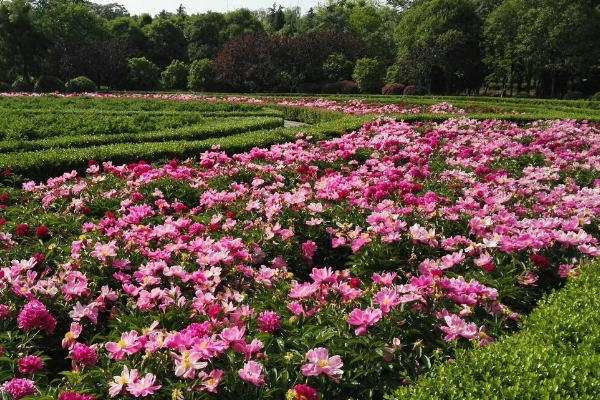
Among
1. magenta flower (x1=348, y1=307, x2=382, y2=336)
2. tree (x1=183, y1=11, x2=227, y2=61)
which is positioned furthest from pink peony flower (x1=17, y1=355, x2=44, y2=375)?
tree (x1=183, y1=11, x2=227, y2=61)

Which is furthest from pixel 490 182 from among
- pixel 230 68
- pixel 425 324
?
pixel 230 68

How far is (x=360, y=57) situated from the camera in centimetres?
4288

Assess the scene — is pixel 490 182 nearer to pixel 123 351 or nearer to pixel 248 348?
pixel 248 348

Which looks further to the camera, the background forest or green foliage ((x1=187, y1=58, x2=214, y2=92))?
green foliage ((x1=187, y1=58, x2=214, y2=92))

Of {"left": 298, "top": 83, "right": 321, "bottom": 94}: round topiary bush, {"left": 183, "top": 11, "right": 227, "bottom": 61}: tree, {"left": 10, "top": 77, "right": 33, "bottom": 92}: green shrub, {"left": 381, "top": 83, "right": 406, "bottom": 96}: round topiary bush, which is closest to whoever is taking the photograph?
{"left": 381, "top": 83, "right": 406, "bottom": 96}: round topiary bush

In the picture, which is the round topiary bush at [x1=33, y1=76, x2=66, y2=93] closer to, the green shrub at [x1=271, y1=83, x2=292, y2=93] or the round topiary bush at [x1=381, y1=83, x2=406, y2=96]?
the green shrub at [x1=271, y1=83, x2=292, y2=93]

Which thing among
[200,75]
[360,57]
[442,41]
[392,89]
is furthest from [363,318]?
[360,57]

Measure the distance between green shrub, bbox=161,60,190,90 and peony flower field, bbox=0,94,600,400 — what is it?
38.8 m

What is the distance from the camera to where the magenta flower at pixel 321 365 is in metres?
2.14

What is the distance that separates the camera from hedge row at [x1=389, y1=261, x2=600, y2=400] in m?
2.06

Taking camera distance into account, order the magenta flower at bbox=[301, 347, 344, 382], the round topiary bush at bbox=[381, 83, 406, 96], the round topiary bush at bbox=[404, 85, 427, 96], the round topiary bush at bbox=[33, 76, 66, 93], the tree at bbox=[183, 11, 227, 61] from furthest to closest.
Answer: the tree at bbox=[183, 11, 227, 61] → the round topiary bush at bbox=[381, 83, 406, 96] → the round topiary bush at bbox=[404, 85, 427, 96] → the round topiary bush at bbox=[33, 76, 66, 93] → the magenta flower at bbox=[301, 347, 344, 382]

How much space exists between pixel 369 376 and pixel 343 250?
2223 mm

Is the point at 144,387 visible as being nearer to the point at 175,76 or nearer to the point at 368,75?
the point at 368,75

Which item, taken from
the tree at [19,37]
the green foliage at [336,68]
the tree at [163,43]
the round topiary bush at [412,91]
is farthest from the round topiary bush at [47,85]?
the tree at [163,43]
